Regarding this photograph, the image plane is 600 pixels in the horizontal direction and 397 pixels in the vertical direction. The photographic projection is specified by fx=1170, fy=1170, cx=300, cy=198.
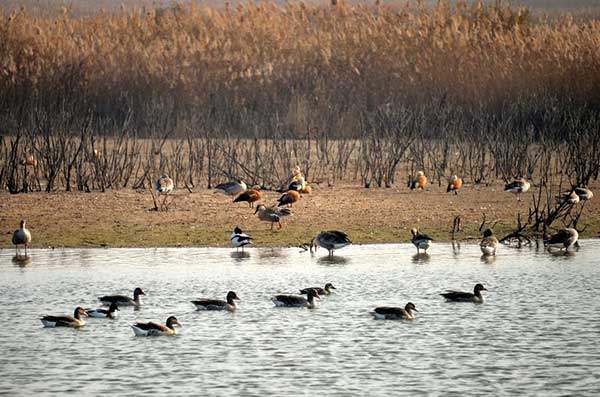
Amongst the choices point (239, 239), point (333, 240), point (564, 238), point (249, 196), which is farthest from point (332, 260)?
point (249, 196)

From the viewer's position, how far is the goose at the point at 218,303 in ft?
43.6

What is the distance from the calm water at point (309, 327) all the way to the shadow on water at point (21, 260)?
0.11 metres

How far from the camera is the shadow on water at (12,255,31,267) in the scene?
16.6 m

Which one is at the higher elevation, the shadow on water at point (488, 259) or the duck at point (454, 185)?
the duck at point (454, 185)

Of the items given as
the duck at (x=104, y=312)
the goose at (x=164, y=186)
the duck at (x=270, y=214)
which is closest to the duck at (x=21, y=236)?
the goose at (x=164, y=186)

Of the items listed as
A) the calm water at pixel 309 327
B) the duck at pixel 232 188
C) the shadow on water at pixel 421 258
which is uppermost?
the duck at pixel 232 188

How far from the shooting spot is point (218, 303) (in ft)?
43.6

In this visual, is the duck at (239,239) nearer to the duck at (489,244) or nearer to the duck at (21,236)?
the duck at (21,236)

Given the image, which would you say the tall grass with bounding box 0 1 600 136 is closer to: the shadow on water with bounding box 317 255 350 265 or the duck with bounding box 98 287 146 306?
the shadow on water with bounding box 317 255 350 265

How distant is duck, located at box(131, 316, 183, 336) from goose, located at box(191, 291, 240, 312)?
1019 millimetres

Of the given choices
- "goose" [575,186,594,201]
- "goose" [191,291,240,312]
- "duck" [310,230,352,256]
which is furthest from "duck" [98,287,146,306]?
"goose" [575,186,594,201]

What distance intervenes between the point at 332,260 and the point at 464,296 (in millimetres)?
3873

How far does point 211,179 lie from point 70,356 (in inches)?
525

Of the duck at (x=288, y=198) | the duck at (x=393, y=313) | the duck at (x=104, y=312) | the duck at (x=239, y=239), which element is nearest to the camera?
the duck at (x=393, y=313)
